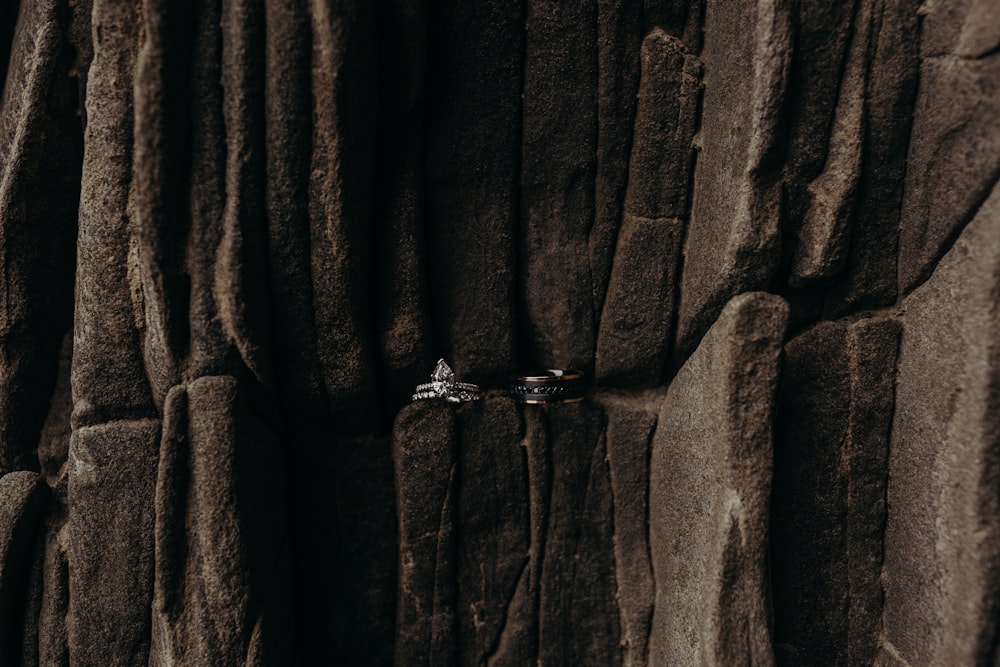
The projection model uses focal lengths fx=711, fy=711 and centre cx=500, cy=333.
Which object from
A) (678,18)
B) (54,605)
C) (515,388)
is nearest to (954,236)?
(678,18)

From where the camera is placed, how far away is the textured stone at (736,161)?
1.69 meters

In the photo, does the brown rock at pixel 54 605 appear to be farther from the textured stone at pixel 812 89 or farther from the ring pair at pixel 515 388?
the textured stone at pixel 812 89

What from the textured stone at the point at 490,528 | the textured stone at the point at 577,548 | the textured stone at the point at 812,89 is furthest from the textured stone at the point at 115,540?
the textured stone at the point at 812,89

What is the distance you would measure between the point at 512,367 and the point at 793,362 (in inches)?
30.2

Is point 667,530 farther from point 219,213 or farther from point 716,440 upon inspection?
point 219,213

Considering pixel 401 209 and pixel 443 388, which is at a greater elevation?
pixel 401 209

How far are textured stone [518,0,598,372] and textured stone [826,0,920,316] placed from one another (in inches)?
26.9

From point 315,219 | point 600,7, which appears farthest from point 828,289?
point 315,219

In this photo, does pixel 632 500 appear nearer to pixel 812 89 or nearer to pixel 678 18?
pixel 812 89

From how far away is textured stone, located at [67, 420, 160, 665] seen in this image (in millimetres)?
1721

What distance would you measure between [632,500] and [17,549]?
1.62 m

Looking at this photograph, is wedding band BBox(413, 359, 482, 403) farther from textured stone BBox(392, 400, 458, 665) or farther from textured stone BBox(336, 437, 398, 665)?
textured stone BBox(336, 437, 398, 665)

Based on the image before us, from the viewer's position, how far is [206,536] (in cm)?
167

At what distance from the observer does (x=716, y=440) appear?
1747 mm
